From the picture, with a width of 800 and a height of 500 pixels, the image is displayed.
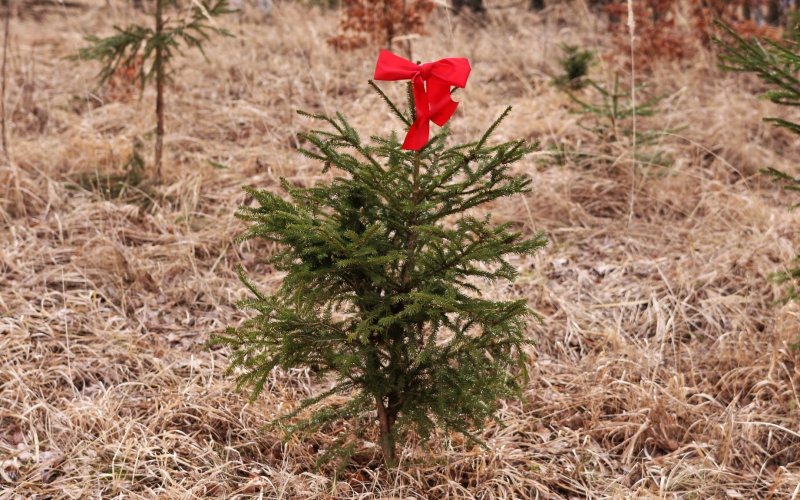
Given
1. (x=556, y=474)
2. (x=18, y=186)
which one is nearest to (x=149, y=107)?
(x=18, y=186)

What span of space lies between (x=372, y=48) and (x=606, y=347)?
16.4ft

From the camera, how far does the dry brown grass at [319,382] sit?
2717mm

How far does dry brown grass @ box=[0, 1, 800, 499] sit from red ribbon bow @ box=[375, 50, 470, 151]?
1179mm

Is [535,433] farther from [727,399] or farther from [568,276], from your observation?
[568,276]

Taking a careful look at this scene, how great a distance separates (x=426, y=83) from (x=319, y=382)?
5.91 ft

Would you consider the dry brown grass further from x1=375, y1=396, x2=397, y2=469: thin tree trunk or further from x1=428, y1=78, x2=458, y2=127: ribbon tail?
x1=428, y1=78, x2=458, y2=127: ribbon tail

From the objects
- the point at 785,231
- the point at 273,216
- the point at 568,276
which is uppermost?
the point at 273,216

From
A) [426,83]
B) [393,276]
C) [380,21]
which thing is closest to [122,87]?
[380,21]

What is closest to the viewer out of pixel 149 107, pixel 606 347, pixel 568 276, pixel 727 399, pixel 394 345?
pixel 394 345

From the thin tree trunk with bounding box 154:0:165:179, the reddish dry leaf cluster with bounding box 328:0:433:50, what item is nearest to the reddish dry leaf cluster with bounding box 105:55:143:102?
the thin tree trunk with bounding box 154:0:165:179

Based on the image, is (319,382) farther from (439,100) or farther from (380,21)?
(380,21)

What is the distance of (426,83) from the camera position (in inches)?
79.0

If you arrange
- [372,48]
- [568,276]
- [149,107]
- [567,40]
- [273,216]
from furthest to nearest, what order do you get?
[567,40] < [372,48] < [149,107] < [568,276] < [273,216]

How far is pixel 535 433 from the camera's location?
9.67 feet
